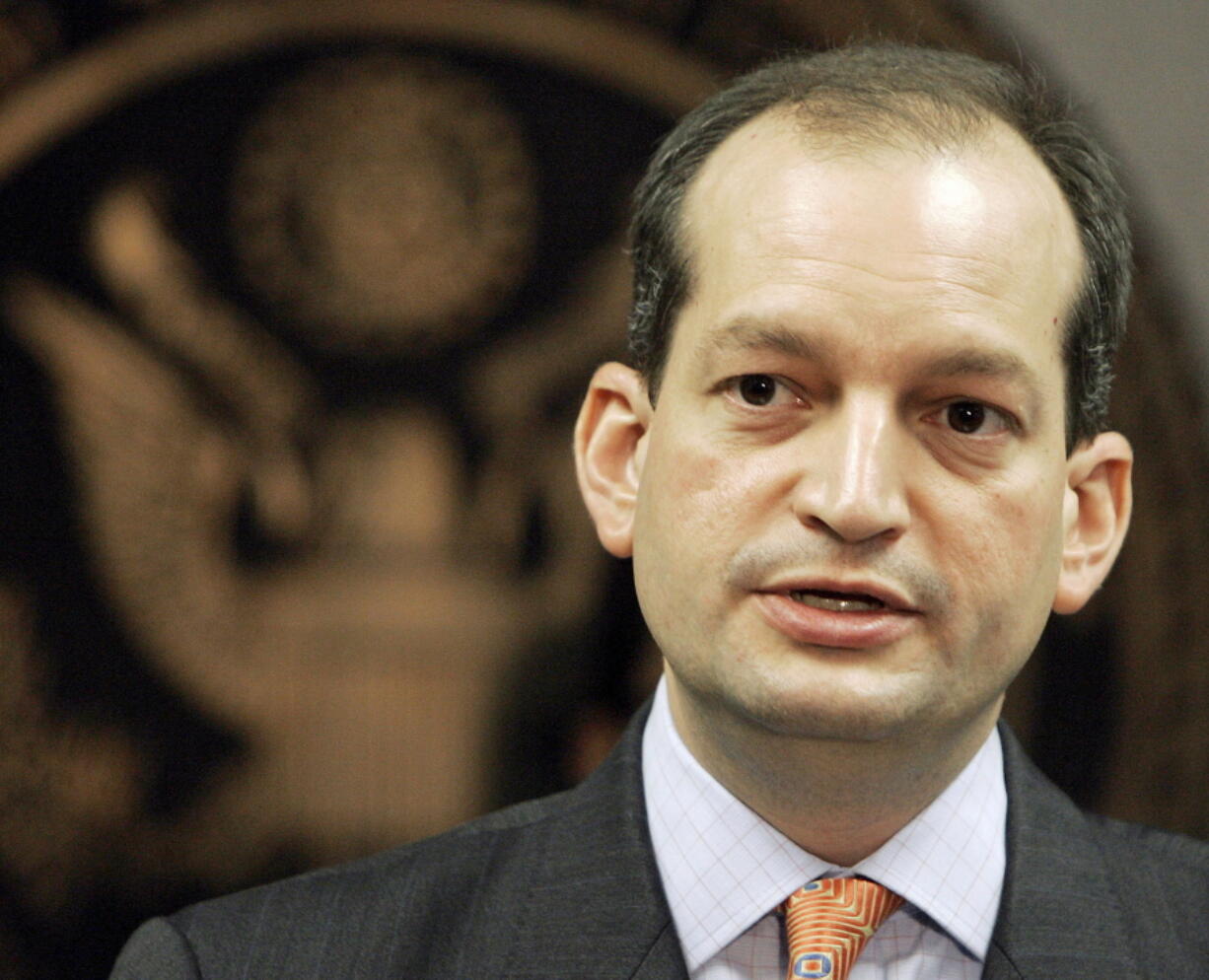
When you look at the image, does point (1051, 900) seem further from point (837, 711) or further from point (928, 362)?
point (928, 362)

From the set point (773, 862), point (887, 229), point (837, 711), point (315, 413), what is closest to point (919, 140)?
point (887, 229)

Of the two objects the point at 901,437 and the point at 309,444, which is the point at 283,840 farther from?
the point at 901,437

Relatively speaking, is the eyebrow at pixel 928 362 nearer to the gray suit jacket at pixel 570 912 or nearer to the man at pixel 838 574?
the man at pixel 838 574

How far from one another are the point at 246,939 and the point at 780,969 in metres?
0.58

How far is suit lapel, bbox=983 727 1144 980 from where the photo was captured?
1.72 metres

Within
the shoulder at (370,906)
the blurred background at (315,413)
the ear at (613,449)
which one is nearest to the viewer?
the shoulder at (370,906)

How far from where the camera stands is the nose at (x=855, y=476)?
158 centimetres

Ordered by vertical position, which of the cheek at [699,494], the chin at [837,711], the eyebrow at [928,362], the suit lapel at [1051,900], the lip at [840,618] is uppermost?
the eyebrow at [928,362]

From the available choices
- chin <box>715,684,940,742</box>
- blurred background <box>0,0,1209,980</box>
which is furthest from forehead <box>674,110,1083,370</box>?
blurred background <box>0,0,1209,980</box>

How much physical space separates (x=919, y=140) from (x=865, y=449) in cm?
34

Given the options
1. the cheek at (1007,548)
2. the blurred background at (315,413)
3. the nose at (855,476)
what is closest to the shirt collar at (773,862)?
the cheek at (1007,548)

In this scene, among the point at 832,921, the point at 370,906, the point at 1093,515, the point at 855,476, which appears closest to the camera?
the point at 855,476

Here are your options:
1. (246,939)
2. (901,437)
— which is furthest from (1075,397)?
(246,939)

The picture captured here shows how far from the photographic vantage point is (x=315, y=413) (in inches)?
114
